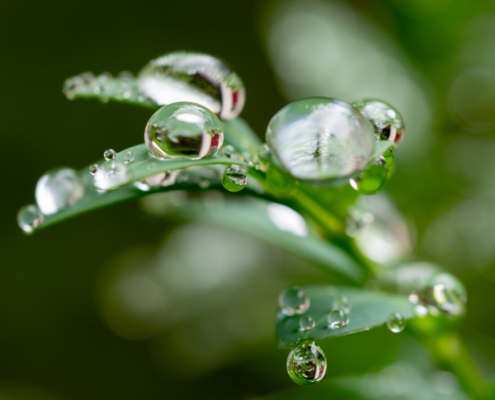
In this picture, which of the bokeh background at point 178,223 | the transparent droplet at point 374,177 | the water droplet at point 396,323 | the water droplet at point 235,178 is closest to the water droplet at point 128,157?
the water droplet at point 235,178

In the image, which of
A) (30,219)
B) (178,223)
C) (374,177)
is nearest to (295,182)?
(374,177)

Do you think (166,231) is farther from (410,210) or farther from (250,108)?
(410,210)

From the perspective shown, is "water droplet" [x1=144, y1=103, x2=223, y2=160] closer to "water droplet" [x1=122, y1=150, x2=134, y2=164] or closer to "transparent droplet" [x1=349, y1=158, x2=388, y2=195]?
"water droplet" [x1=122, y1=150, x2=134, y2=164]

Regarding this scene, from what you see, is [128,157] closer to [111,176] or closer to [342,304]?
[111,176]

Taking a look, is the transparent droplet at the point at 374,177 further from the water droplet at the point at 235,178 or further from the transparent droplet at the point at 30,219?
the transparent droplet at the point at 30,219

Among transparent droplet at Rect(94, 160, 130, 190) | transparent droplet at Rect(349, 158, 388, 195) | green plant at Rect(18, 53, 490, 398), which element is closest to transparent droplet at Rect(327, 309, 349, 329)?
green plant at Rect(18, 53, 490, 398)
